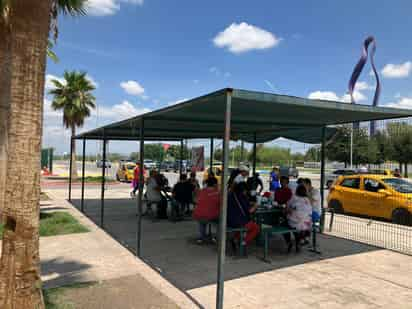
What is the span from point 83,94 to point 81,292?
69.1 ft

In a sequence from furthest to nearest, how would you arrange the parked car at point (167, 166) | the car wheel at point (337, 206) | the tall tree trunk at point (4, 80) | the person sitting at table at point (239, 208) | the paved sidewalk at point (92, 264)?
the parked car at point (167, 166) → the car wheel at point (337, 206) → the tall tree trunk at point (4, 80) → the person sitting at table at point (239, 208) → the paved sidewalk at point (92, 264)

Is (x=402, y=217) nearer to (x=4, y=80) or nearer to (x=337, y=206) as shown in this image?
(x=337, y=206)

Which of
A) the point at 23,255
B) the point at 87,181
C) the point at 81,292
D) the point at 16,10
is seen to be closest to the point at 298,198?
the point at 81,292

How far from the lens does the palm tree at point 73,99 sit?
22.3 metres

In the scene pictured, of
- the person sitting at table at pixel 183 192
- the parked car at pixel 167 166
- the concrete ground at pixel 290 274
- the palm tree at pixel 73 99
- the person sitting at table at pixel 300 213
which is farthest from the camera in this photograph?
the parked car at pixel 167 166

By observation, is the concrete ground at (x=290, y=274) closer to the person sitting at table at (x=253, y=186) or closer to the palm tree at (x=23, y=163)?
the person sitting at table at (x=253, y=186)

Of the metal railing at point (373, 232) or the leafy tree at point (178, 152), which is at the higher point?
the leafy tree at point (178, 152)

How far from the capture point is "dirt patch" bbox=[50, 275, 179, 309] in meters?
3.77

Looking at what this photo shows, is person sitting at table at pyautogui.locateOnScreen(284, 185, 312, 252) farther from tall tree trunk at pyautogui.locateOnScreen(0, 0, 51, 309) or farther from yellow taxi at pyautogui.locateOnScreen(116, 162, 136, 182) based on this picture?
yellow taxi at pyautogui.locateOnScreen(116, 162, 136, 182)

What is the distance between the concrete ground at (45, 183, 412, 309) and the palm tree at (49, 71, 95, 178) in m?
17.0

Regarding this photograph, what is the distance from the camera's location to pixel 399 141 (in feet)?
29.7

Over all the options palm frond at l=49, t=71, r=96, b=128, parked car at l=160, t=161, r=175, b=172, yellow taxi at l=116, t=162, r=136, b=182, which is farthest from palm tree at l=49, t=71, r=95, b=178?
parked car at l=160, t=161, r=175, b=172

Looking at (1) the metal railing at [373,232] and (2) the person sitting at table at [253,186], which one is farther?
(1) the metal railing at [373,232]

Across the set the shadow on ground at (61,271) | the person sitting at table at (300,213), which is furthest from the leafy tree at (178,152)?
the shadow on ground at (61,271)
